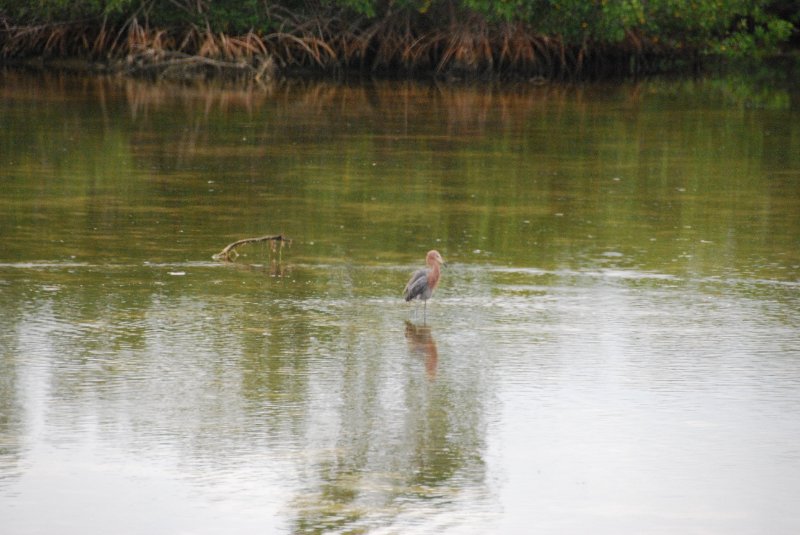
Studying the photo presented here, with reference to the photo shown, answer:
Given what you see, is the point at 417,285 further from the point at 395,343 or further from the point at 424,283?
the point at 395,343

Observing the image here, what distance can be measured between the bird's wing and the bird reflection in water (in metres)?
0.17

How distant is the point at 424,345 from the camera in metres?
8.09

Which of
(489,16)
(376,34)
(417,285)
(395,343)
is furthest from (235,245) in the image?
(376,34)

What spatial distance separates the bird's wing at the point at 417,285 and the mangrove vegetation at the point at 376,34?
2256 centimetres

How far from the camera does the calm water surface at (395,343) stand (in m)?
5.73

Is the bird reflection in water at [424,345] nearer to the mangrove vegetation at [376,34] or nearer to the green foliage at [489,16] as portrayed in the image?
the mangrove vegetation at [376,34]

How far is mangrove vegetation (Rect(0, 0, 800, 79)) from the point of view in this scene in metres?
32.0

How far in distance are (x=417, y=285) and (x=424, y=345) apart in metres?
0.63

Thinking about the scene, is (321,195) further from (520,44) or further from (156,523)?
(520,44)

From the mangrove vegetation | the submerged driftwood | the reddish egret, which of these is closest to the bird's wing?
the reddish egret

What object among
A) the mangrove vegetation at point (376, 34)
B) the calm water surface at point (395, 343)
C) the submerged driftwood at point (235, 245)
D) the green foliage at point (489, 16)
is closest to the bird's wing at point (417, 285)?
the calm water surface at point (395, 343)

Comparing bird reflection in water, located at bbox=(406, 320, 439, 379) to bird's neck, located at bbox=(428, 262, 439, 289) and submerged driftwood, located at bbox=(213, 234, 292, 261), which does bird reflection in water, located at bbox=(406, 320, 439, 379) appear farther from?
submerged driftwood, located at bbox=(213, 234, 292, 261)

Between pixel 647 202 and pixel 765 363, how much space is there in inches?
223

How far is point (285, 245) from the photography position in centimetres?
1088
